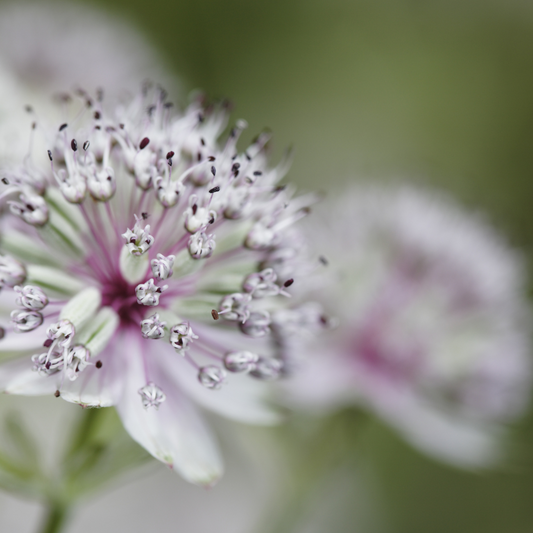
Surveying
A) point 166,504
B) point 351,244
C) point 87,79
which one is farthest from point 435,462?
point 87,79

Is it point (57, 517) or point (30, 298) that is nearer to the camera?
point (30, 298)

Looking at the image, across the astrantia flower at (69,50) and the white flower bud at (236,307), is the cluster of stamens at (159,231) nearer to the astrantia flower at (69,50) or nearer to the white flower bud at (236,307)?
the white flower bud at (236,307)

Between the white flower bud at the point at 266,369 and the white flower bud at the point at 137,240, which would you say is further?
the white flower bud at the point at 266,369

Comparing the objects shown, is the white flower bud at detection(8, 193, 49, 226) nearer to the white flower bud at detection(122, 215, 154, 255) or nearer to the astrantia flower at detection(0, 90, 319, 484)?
the astrantia flower at detection(0, 90, 319, 484)

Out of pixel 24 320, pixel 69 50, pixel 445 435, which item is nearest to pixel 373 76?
pixel 69 50

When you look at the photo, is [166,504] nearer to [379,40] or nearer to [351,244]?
[351,244]

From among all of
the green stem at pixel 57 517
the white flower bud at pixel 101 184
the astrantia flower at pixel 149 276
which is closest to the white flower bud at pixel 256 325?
the astrantia flower at pixel 149 276

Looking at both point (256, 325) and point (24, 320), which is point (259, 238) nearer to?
point (256, 325)

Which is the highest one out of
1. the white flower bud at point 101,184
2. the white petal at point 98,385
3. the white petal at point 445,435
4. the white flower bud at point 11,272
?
the white petal at point 445,435
